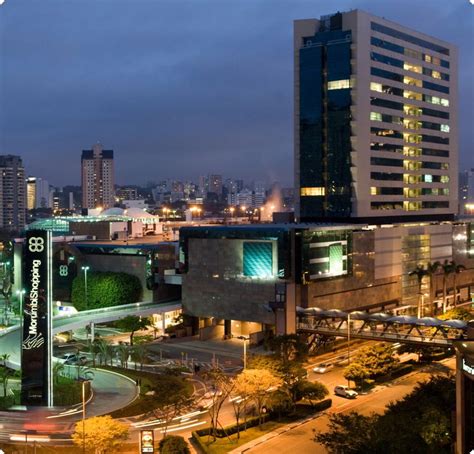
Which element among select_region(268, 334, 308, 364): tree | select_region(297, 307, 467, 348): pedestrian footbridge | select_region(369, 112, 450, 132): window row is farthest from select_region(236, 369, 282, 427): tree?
select_region(369, 112, 450, 132): window row

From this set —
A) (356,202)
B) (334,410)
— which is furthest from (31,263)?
(356,202)

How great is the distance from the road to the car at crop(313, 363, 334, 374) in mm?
826

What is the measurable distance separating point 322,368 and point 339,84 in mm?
41481

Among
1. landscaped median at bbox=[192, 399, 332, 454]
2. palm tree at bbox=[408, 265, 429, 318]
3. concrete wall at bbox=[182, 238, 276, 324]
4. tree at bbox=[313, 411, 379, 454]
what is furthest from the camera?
palm tree at bbox=[408, 265, 429, 318]

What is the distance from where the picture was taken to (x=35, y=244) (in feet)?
140

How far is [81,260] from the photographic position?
272ft

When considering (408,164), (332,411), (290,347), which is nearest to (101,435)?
(332,411)

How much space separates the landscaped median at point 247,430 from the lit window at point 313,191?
45.8 meters

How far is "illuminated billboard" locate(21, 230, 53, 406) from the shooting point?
139ft

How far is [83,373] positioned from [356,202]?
145ft

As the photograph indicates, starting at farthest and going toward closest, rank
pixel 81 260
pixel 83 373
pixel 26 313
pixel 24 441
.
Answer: pixel 81 260
pixel 83 373
pixel 26 313
pixel 24 441

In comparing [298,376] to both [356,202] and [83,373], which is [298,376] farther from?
[356,202]

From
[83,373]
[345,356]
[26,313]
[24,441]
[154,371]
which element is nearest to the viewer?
[24,441]

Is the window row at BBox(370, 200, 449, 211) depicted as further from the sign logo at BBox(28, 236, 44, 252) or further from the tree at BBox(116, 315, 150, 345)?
the sign logo at BBox(28, 236, 44, 252)
